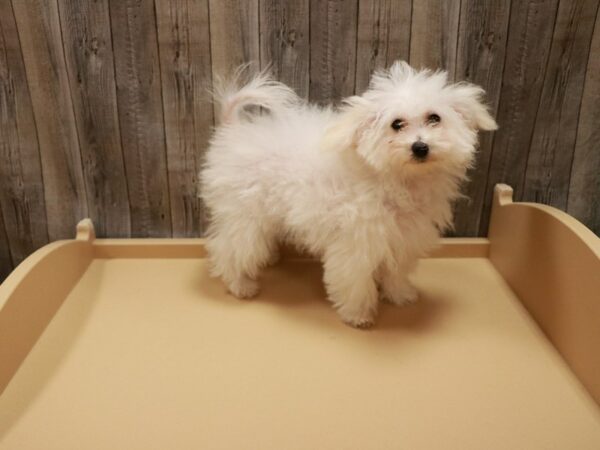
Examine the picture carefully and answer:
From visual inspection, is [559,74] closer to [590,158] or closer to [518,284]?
[590,158]

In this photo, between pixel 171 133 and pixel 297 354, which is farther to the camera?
pixel 171 133

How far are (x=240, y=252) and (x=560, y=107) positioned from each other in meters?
1.15

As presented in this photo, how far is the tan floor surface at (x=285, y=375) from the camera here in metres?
1.17

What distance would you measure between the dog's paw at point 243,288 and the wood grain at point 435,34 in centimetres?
88

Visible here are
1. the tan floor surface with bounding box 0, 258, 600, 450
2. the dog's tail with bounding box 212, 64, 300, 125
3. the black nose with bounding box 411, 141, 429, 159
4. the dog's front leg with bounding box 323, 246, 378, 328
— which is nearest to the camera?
the tan floor surface with bounding box 0, 258, 600, 450

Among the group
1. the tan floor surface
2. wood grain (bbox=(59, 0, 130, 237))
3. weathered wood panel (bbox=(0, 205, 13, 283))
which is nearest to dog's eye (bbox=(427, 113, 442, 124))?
the tan floor surface

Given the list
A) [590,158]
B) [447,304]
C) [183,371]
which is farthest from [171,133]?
[590,158]

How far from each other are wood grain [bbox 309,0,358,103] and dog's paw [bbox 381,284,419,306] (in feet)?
2.14

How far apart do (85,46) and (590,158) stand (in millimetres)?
1710

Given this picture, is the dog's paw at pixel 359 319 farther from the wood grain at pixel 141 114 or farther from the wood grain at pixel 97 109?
the wood grain at pixel 97 109

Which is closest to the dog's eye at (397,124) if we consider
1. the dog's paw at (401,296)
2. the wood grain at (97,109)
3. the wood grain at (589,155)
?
the dog's paw at (401,296)

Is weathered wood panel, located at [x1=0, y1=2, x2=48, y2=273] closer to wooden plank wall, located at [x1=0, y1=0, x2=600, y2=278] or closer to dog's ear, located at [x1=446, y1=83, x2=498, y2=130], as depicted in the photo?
wooden plank wall, located at [x1=0, y1=0, x2=600, y2=278]

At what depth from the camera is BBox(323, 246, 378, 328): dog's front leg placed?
4.79ft

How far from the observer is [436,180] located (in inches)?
56.1
